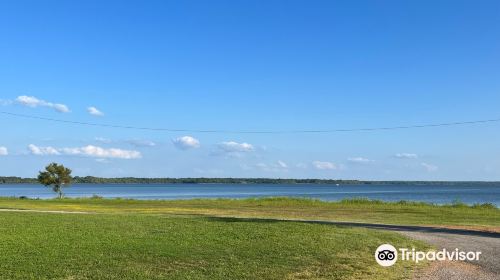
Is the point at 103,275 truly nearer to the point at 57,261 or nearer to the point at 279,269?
the point at 57,261

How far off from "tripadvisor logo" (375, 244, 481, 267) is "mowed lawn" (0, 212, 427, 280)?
32 cm

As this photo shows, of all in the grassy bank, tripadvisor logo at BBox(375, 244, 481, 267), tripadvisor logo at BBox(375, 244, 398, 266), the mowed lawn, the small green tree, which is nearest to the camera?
the mowed lawn

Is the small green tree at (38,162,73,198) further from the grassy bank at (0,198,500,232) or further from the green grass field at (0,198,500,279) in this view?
the green grass field at (0,198,500,279)

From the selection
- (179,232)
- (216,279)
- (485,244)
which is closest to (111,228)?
(179,232)

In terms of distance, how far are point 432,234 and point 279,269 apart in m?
10.4

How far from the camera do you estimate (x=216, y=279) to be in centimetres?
1122

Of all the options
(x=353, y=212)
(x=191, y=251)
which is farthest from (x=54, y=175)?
(x=191, y=251)

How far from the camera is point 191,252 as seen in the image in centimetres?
1483

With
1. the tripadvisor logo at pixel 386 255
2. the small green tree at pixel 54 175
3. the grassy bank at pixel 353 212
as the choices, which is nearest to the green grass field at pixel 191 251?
the tripadvisor logo at pixel 386 255

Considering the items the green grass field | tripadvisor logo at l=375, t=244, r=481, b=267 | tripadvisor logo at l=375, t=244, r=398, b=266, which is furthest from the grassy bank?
tripadvisor logo at l=375, t=244, r=398, b=266

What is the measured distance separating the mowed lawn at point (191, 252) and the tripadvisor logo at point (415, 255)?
32 centimetres

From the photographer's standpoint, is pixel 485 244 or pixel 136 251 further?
pixel 485 244

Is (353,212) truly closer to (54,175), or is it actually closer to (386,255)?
(386,255)

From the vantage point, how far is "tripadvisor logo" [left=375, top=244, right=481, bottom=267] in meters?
13.9
